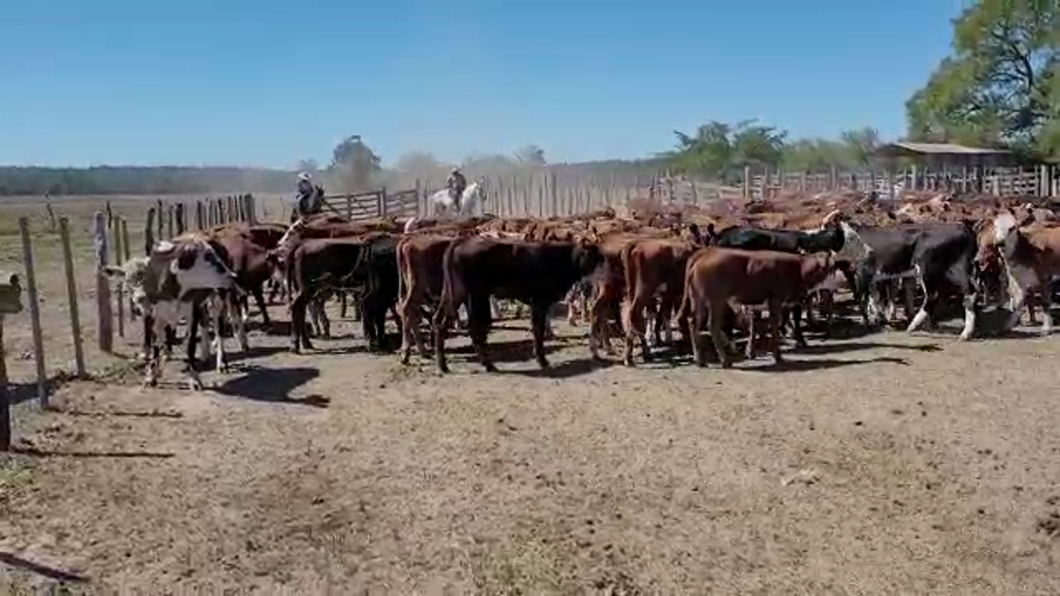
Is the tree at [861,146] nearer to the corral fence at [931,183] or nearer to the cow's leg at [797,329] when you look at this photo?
the corral fence at [931,183]

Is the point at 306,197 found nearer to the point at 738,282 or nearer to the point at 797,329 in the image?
the point at 797,329

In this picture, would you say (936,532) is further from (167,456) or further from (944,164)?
(944,164)

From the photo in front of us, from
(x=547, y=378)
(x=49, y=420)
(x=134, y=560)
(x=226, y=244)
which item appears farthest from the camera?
(x=226, y=244)

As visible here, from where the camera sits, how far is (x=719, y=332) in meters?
12.3

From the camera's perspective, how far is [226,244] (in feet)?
51.5

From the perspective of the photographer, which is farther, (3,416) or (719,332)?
(719,332)

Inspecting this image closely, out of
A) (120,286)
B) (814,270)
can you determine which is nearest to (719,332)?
(814,270)

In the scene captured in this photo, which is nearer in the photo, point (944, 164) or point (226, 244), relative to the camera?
point (226, 244)

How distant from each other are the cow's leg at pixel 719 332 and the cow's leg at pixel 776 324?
474 millimetres

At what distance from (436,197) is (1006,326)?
18.3 meters

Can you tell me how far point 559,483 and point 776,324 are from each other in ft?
15.0

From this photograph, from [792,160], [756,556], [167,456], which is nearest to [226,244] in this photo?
[167,456]

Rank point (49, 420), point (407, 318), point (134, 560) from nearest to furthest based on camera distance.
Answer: point (134, 560)
point (49, 420)
point (407, 318)

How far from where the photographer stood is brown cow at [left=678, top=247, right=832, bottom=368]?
12.4 metres
